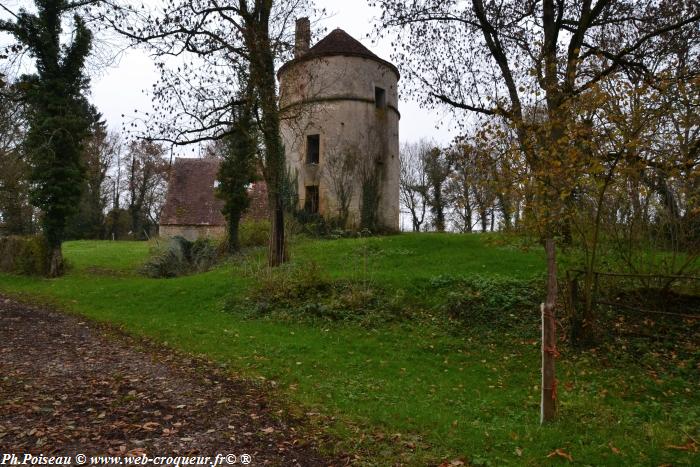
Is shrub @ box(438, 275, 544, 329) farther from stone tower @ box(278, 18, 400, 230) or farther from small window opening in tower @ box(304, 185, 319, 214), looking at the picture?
small window opening in tower @ box(304, 185, 319, 214)

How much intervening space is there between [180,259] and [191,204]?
19090mm

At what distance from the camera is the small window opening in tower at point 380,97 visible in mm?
25078

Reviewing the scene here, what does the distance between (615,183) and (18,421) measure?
334 inches

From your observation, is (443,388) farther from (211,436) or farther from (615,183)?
(615,183)

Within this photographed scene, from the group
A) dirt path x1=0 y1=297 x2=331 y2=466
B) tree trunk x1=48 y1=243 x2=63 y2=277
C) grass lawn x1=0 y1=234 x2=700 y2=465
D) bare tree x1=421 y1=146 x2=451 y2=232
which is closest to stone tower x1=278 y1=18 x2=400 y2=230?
grass lawn x1=0 y1=234 x2=700 y2=465

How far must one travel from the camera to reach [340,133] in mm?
23562

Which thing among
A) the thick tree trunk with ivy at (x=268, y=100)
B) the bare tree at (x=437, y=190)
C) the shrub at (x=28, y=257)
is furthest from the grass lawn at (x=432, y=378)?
the bare tree at (x=437, y=190)

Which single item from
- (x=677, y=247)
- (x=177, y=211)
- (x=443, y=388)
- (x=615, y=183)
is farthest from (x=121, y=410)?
(x=177, y=211)

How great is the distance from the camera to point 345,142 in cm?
2359

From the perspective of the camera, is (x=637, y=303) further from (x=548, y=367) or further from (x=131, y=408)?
(x=131, y=408)

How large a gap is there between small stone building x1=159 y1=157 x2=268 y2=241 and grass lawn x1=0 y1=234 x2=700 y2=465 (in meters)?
21.6

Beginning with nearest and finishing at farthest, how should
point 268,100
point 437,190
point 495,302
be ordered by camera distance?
point 495,302 → point 268,100 → point 437,190

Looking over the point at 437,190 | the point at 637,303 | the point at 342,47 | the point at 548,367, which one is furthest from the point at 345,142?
the point at 437,190

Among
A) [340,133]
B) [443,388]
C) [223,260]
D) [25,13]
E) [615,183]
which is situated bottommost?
[443,388]
